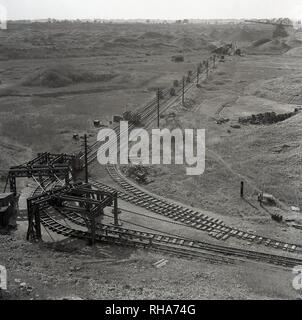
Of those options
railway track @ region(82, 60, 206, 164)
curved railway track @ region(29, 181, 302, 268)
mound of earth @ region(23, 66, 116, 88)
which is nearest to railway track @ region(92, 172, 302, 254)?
curved railway track @ region(29, 181, 302, 268)

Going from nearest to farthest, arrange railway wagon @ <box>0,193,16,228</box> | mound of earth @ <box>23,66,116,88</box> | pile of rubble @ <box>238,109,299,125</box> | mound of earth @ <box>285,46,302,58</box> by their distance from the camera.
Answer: railway wagon @ <box>0,193,16,228</box>
pile of rubble @ <box>238,109,299,125</box>
mound of earth @ <box>23,66,116,88</box>
mound of earth @ <box>285,46,302,58</box>

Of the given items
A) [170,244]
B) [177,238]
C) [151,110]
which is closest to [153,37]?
[151,110]

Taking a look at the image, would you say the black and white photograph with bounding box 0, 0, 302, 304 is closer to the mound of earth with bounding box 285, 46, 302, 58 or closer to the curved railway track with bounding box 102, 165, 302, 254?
the curved railway track with bounding box 102, 165, 302, 254

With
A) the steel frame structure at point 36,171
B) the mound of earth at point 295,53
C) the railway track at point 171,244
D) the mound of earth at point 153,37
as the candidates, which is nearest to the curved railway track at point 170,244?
the railway track at point 171,244

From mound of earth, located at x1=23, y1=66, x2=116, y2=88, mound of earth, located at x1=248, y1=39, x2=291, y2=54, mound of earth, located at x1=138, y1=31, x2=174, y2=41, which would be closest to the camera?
mound of earth, located at x1=23, y1=66, x2=116, y2=88

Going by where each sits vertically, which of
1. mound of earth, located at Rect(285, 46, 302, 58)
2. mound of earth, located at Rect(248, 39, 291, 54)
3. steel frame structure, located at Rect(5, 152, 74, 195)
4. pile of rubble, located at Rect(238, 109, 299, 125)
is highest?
mound of earth, located at Rect(248, 39, 291, 54)

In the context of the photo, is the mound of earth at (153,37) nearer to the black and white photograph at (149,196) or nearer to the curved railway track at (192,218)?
the black and white photograph at (149,196)
